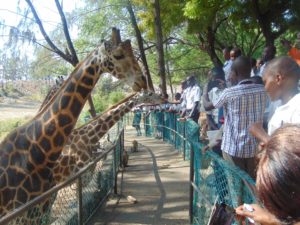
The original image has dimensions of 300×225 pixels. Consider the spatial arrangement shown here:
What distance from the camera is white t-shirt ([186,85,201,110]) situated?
950cm

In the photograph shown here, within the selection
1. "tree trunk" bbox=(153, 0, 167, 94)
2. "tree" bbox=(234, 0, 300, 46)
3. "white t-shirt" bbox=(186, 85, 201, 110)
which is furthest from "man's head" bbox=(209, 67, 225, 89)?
"tree" bbox=(234, 0, 300, 46)

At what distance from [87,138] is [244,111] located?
2772 millimetres

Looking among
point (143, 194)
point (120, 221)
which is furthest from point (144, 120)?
point (120, 221)

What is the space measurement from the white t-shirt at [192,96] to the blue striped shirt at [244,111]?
516cm

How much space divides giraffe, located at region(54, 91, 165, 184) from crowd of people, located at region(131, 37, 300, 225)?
1137 mm

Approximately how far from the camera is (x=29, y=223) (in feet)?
12.6

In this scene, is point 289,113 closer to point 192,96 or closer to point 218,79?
point 218,79

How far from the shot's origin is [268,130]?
11.4ft

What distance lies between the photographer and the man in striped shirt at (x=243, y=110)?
4.19 metres

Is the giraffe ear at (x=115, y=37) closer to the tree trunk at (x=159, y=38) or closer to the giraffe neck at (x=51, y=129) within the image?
the giraffe neck at (x=51, y=129)

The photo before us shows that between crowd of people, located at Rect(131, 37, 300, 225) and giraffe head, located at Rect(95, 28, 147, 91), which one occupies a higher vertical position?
giraffe head, located at Rect(95, 28, 147, 91)

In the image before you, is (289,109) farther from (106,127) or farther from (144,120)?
(144,120)

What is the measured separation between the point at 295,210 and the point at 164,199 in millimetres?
5698

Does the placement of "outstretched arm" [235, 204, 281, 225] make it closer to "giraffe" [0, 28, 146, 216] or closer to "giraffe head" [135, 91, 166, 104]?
"giraffe" [0, 28, 146, 216]
